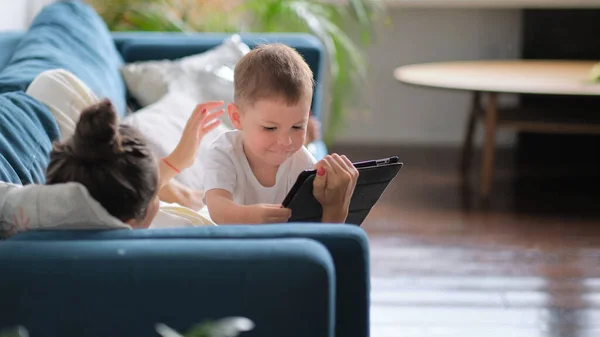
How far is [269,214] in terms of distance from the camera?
1.66 meters

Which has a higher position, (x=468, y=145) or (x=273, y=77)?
(x=273, y=77)

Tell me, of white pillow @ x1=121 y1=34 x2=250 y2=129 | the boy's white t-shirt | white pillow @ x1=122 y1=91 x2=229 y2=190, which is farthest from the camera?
white pillow @ x1=121 y1=34 x2=250 y2=129

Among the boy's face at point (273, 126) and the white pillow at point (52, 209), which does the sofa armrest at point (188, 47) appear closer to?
the boy's face at point (273, 126)

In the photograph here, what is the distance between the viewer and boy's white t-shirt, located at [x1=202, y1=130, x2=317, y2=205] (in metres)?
1.89

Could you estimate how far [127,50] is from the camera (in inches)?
130

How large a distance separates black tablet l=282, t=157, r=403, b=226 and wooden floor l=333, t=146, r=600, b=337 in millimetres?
933

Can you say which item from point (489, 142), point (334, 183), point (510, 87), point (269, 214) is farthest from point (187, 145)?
point (489, 142)

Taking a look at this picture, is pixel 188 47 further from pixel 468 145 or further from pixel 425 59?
pixel 425 59

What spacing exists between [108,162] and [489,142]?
2852 mm

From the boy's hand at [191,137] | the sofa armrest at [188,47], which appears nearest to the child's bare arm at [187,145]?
the boy's hand at [191,137]

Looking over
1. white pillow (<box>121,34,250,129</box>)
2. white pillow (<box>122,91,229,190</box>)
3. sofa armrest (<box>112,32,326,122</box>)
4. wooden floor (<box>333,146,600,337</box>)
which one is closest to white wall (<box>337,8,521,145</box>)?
wooden floor (<box>333,146,600,337</box>)

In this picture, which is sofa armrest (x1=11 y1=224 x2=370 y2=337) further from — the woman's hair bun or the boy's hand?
the boy's hand

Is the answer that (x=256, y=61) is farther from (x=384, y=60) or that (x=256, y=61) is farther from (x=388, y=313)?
(x=384, y=60)

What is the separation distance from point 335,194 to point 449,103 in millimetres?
A: 3812
